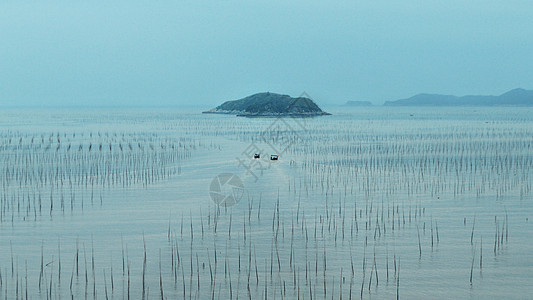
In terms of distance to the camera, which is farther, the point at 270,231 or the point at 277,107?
the point at 277,107

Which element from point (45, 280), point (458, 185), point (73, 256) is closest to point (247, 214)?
point (73, 256)

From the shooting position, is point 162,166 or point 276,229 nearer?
point 276,229

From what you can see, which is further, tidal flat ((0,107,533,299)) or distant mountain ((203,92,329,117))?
distant mountain ((203,92,329,117))

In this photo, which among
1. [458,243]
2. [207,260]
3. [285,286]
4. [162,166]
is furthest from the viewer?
[162,166]

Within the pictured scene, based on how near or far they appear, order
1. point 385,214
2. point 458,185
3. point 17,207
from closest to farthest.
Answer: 1. point 385,214
2. point 17,207
3. point 458,185

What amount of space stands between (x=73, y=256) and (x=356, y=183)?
7.35 metres

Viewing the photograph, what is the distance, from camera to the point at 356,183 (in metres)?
13.0

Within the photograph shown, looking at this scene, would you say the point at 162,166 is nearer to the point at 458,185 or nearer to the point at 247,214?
the point at 247,214

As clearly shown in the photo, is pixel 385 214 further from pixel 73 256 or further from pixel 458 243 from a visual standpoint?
pixel 73 256

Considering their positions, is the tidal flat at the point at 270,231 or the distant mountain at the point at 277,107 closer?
the tidal flat at the point at 270,231

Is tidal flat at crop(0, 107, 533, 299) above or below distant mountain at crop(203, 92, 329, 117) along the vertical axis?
below

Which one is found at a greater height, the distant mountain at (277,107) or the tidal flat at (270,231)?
the distant mountain at (277,107)

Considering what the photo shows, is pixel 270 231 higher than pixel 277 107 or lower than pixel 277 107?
lower

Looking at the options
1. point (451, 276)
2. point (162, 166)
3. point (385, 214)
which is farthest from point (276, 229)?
point (162, 166)
